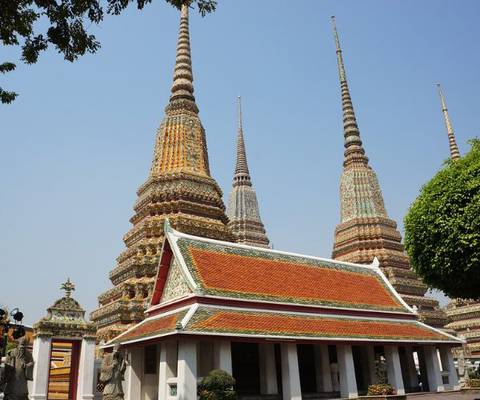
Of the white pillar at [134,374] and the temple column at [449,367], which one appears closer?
the white pillar at [134,374]

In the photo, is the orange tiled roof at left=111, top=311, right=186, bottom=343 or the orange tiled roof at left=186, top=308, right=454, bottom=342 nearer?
the orange tiled roof at left=111, top=311, right=186, bottom=343

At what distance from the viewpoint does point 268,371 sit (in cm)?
1755

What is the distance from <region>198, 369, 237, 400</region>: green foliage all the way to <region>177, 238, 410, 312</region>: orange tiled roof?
3.43m

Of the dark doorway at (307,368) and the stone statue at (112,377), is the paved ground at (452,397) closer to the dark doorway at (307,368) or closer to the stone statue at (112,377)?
the dark doorway at (307,368)

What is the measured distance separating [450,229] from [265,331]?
24.1ft

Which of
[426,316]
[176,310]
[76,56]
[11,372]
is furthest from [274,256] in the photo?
[426,316]

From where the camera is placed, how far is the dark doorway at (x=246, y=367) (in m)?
18.1

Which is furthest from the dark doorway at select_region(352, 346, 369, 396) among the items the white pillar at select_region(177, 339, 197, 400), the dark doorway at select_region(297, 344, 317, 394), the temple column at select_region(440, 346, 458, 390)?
the white pillar at select_region(177, 339, 197, 400)

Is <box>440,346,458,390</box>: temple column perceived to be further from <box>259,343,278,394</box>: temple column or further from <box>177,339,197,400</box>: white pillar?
<box>177,339,197,400</box>: white pillar

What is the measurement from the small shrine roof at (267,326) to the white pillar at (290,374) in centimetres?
62

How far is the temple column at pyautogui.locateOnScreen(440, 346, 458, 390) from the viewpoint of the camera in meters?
23.3

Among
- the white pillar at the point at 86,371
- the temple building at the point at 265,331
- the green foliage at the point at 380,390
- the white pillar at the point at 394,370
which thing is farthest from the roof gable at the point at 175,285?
the white pillar at the point at 394,370

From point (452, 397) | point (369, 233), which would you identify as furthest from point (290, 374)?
point (369, 233)

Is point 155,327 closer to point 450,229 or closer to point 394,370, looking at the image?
point 394,370
